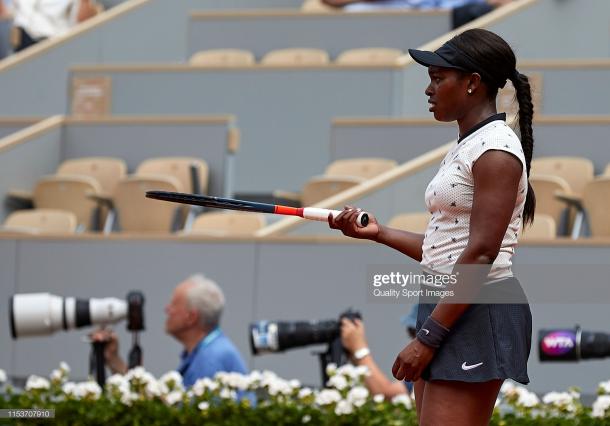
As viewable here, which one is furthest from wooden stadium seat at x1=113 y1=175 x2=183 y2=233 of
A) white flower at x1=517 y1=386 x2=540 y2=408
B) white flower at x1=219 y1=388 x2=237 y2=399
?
white flower at x1=517 y1=386 x2=540 y2=408

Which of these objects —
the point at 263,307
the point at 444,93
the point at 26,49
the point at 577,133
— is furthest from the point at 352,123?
the point at 444,93

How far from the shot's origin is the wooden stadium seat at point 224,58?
10758 mm

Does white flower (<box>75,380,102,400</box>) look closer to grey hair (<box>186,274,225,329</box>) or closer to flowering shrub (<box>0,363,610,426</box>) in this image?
flowering shrub (<box>0,363,610,426</box>)

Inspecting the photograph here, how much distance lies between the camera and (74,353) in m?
7.43

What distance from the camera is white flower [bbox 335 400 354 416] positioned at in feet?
15.2

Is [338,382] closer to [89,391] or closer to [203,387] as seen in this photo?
[203,387]

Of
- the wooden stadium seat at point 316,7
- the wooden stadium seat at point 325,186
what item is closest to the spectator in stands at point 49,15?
the wooden stadium seat at point 316,7

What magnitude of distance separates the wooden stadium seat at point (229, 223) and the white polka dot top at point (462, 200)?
4.81 metres

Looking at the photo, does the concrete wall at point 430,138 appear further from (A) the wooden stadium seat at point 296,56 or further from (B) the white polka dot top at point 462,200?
(B) the white polka dot top at point 462,200

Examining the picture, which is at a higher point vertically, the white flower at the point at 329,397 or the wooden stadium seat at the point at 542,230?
the wooden stadium seat at the point at 542,230

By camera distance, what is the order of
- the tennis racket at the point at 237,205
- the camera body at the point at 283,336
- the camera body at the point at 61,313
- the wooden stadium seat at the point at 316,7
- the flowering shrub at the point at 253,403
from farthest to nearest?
the wooden stadium seat at the point at 316,7, the camera body at the point at 61,313, the camera body at the point at 283,336, the flowering shrub at the point at 253,403, the tennis racket at the point at 237,205

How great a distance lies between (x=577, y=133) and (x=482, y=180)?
5971 mm

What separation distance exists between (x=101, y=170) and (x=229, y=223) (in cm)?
186

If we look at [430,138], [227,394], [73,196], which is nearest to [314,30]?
[430,138]
